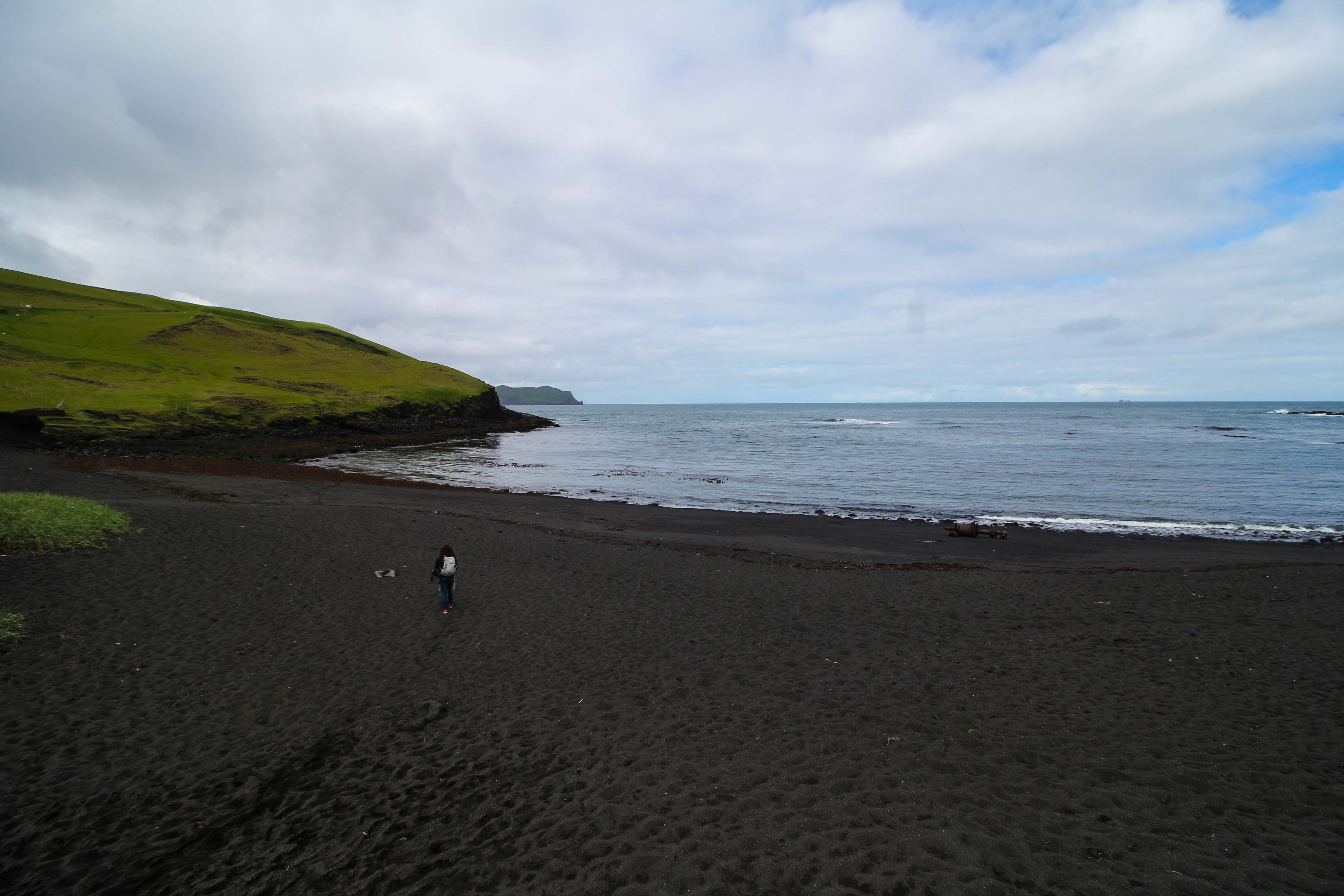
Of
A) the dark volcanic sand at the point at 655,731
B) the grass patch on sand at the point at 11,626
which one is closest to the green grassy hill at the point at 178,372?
the grass patch on sand at the point at 11,626

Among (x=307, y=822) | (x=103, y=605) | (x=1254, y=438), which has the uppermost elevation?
(x=1254, y=438)

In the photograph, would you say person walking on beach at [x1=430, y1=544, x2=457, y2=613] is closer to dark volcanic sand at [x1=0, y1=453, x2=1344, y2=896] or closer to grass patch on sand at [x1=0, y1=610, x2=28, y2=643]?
dark volcanic sand at [x1=0, y1=453, x2=1344, y2=896]

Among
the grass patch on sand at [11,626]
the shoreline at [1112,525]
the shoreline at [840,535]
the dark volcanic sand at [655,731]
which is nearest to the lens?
the dark volcanic sand at [655,731]

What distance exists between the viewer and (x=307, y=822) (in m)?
6.38

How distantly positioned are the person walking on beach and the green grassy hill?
41.9m

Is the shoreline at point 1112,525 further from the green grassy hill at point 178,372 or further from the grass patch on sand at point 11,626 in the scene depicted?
the green grassy hill at point 178,372

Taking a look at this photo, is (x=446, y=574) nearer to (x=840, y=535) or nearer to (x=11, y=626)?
(x=11, y=626)

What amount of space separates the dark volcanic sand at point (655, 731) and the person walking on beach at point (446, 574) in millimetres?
443

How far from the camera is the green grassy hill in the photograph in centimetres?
4366

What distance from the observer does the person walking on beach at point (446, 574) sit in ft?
40.8

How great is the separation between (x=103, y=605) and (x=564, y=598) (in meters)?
8.76

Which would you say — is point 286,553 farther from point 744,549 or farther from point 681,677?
point 744,549

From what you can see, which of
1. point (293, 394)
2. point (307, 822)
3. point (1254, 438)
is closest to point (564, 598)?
point (307, 822)

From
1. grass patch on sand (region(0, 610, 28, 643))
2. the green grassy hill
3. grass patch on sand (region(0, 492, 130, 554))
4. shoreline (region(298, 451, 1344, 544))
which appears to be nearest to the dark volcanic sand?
grass patch on sand (region(0, 610, 28, 643))
